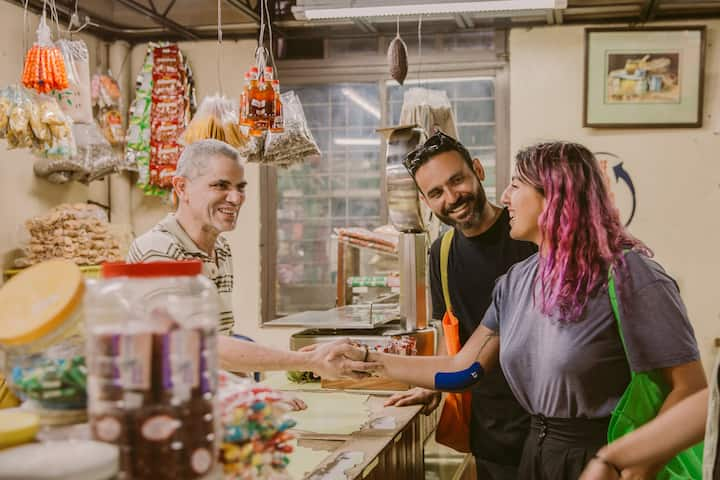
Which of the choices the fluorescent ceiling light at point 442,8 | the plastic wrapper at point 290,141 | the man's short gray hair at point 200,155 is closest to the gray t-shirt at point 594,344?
the man's short gray hair at point 200,155

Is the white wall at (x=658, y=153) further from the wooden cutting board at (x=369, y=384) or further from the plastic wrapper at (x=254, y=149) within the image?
the wooden cutting board at (x=369, y=384)

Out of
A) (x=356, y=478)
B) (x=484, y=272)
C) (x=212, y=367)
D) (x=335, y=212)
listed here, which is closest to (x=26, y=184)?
(x=335, y=212)

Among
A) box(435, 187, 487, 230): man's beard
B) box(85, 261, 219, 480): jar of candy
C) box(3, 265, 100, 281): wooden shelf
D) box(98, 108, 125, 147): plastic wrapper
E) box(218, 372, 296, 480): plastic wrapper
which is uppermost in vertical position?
box(98, 108, 125, 147): plastic wrapper

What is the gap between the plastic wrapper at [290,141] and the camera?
13.5 feet

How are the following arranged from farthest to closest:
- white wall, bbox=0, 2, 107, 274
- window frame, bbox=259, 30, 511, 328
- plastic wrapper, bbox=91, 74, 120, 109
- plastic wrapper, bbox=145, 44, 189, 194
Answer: window frame, bbox=259, 30, 511, 328 < plastic wrapper, bbox=145, 44, 189, 194 < plastic wrapper, bbox=91, 74, 120, 109 < white wall, bbox=0, 2, 107, 274

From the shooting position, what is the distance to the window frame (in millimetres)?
6344

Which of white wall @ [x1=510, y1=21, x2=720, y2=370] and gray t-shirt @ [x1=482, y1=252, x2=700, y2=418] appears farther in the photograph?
white wall @ [x1=510, y1=21, x2=720, y2=370]

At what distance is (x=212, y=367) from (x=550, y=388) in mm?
1119

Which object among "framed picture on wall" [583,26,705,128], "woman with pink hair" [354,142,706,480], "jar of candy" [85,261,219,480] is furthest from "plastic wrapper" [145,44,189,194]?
"jar of candy" [85,261,219,480]

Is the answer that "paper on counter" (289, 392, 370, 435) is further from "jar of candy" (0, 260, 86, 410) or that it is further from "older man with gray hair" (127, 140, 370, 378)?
"jar of candy" (0, 260, 86, 410)

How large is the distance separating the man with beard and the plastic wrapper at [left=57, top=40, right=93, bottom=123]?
2.28 meters

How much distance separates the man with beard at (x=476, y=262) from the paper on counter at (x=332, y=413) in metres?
0.16

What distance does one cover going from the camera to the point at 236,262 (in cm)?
675

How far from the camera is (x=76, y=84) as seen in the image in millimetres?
4285
